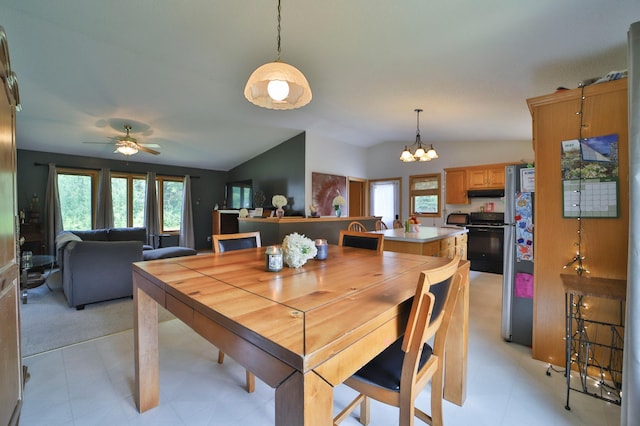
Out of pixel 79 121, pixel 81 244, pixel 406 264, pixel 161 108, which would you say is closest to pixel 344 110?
pixel 161 108

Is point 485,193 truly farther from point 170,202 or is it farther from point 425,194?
point 170,202

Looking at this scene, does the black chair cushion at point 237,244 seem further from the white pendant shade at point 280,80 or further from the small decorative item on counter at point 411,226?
the small decorative item on counter at point 411,226

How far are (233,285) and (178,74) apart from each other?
3335 mm

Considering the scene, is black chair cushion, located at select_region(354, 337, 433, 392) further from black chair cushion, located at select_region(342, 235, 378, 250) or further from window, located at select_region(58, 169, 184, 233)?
window, located at select_region(58, 169, 184, 233)

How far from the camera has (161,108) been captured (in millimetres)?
4207

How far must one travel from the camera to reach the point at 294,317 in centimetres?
82

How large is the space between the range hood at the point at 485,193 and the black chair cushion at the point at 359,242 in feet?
14.4

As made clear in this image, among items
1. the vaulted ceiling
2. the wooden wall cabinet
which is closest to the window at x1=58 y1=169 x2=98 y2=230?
the vaulted ceiling

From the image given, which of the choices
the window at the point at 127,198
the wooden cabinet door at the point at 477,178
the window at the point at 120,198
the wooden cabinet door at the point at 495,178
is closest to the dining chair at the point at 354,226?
the wooden cabinet door at the point at 477,178

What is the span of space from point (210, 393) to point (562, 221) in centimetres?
266

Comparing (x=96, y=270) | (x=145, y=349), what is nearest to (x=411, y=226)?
(x=145, y=349)

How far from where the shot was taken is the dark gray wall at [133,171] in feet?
17.7

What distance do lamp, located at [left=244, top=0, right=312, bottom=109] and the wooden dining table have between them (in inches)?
42.9

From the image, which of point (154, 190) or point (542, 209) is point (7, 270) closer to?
point (542, 209)
